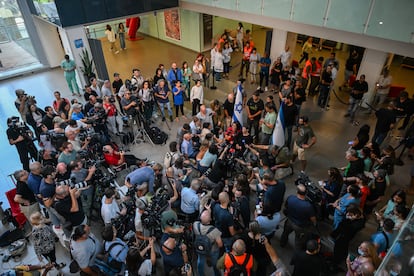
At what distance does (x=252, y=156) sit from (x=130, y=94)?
360cm

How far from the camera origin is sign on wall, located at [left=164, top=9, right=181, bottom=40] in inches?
559

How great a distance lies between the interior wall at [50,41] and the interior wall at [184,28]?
4.15 m

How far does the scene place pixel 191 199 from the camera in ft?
14.7

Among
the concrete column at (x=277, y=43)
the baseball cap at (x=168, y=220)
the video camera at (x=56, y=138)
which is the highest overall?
the concrete column at (x=277, y=43)

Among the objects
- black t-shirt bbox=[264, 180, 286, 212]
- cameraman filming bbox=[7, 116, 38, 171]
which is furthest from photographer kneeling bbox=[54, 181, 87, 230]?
black t-shirt bbox=[264, 180, 286, 212]

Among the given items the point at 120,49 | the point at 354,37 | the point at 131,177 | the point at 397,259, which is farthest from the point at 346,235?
the point at 120,49

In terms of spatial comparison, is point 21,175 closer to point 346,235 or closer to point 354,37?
point 346,235

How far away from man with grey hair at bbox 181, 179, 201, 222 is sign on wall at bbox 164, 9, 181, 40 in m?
11.7

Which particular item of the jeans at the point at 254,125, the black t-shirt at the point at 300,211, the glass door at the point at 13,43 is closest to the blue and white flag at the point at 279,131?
the jeans at the point at 254,125

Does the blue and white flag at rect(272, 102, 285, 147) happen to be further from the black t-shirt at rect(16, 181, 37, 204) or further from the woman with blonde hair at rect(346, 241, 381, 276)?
the black t-shirt at rect(16, 181, 37, 204)

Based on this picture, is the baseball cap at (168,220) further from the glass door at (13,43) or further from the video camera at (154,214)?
the glass door at (13,43)

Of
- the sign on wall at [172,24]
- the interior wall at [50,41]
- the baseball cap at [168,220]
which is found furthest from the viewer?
the sign on wall at [172,24]

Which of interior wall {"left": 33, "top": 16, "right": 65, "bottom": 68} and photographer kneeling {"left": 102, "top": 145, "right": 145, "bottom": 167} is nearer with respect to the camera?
photographer kneeling {"left": 102, "top": 145, "right": 145, "bottom": 167}

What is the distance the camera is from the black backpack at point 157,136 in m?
7.73
